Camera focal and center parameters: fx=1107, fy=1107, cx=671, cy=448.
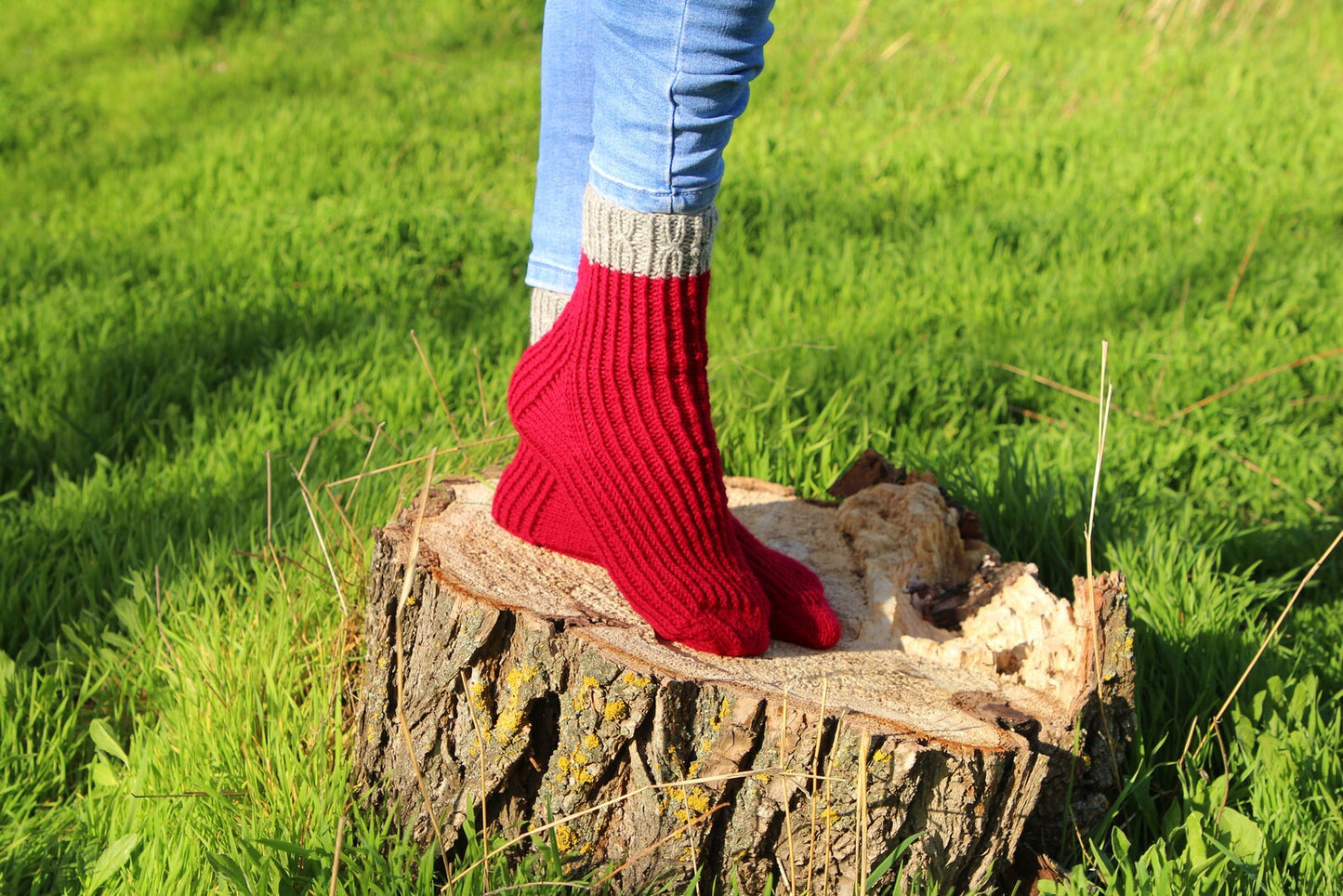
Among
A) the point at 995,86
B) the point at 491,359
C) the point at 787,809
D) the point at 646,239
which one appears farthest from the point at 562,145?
the point at 995,86

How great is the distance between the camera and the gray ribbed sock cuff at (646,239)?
1.33 meters

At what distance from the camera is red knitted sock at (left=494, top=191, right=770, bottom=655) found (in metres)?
1.40

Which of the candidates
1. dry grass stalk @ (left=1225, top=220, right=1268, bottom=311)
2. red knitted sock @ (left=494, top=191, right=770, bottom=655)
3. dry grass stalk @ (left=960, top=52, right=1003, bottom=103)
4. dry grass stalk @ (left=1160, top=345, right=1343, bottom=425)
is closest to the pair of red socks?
red knitted sock @ (left=494, top=191, right=770, bottom=655)

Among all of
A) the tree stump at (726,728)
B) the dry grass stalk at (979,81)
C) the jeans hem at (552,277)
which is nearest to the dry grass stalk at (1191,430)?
the tree stump at (726,728)

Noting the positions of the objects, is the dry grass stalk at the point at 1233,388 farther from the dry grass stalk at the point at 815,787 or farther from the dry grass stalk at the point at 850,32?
the dry grass stalk at the point at 850,32

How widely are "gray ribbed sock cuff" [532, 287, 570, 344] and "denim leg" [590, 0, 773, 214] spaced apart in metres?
0.35

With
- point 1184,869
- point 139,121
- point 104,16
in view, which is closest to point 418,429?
point 1184,869

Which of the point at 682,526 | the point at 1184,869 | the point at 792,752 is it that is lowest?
the point at 1184,869

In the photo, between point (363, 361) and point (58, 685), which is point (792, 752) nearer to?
point (58, 685)

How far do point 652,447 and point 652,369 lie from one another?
0.10 m

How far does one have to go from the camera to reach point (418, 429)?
8.16ft

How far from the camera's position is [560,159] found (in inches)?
65.1

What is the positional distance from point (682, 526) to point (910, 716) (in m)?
0.38

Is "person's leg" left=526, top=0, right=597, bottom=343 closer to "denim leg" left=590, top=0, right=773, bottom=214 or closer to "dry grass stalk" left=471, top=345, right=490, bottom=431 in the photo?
"denim leg" left=590, top=0, right=773, bottom=214
